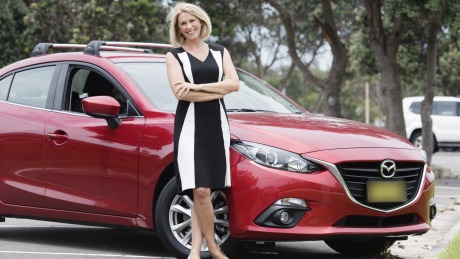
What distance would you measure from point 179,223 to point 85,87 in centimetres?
171

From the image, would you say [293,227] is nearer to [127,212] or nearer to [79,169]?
[127,212]

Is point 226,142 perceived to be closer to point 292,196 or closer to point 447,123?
point 292,196

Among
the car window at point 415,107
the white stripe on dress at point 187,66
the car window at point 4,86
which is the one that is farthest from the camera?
the car window at point 415,107

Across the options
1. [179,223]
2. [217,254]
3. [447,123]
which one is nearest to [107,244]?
[179,223]

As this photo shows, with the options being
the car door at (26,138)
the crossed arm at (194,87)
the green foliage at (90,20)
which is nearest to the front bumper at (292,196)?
the crossed arm at (194,87)

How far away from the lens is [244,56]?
1983 inches

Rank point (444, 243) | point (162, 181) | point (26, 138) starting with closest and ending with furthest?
point (162, 181), point (26, 138), point (444, 243)

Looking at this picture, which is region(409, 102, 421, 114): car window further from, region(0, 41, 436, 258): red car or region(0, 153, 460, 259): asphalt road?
region(0, 41, 436, 258): red car

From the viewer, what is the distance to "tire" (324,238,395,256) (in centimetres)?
816

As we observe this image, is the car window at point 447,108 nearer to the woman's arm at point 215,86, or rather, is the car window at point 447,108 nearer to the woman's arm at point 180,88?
the woman's arm at point 215,86

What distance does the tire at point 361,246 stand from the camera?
8.16 meters

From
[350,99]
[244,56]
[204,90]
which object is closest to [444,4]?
[204,90]

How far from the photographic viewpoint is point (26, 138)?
845 centimetres

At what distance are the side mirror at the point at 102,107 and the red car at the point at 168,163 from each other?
0.01 m
